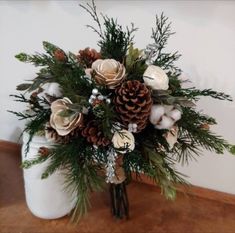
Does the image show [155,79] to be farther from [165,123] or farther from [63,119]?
[63,119]

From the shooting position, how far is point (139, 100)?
0.74 metres

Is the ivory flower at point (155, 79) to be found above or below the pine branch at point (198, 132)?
above

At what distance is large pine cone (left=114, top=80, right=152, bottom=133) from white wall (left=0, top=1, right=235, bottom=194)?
0.41 metres

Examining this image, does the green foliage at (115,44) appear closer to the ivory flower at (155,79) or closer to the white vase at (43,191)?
the ivory flower at (155,79)

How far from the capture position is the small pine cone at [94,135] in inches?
30.0

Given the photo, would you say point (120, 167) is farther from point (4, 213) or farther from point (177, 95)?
point (4, 213)

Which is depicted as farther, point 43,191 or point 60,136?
point 43,191

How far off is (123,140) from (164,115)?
0.40 ft

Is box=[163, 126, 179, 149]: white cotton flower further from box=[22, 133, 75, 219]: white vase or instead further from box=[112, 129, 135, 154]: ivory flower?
box=[22, 133, 75, 219]: white vase

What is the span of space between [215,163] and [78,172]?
63cm

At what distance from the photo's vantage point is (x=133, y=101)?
74 centimetres

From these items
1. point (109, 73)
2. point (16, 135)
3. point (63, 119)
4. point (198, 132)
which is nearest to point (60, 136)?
point (63, 119)

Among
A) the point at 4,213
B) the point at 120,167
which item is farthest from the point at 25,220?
the point at 120,167

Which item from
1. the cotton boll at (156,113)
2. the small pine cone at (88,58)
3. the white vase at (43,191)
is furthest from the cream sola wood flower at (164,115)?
the white vase at (43,191)
